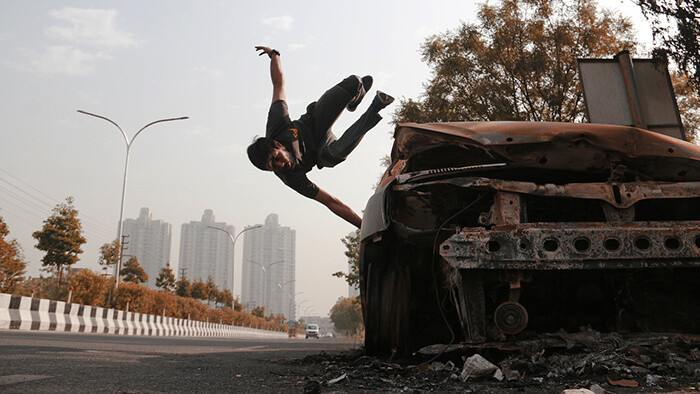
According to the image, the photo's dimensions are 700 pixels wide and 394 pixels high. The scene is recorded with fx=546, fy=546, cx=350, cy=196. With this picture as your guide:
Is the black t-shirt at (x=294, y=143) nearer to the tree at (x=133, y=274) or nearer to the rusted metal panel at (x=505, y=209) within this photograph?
the rusted metal panel at (x=505, y=209)

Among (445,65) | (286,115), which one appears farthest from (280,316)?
(286,115)

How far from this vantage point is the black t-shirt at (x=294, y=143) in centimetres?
464

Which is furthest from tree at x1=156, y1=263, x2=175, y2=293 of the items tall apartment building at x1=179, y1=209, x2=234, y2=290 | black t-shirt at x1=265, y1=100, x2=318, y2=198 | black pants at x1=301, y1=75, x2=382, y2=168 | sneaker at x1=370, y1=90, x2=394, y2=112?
tall apartment building at x1=179, y1=209, x2=234, y2=290

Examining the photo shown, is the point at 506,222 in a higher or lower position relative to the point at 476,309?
higher

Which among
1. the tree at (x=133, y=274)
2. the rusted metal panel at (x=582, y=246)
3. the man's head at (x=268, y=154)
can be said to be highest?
the tree at (x=133, y=274)

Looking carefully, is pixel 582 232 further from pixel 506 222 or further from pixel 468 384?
pixel 468 384

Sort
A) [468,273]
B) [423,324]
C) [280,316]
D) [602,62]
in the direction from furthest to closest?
[280,316]
[602,62]
[423,324]
[468,273]

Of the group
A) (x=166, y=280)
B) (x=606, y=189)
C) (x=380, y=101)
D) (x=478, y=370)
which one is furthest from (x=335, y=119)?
(x=166, y=280)

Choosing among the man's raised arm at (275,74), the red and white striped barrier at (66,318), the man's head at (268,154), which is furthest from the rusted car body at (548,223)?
the red and white striped barrier at (66,318)

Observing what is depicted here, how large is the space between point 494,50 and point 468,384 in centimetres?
1567

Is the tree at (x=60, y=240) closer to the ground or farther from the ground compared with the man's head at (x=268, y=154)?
farther from the ground

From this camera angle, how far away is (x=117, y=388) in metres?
2.35

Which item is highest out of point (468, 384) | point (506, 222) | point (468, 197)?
point (468, 197)

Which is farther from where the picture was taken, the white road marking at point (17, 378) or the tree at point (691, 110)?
the tree at point (691, 110)
